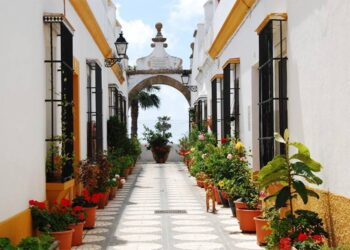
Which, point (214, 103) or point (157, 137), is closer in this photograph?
point (214, 103)

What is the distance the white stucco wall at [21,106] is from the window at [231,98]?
587cm

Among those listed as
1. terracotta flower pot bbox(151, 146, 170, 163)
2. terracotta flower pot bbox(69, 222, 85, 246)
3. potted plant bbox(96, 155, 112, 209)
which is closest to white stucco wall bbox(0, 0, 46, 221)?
terracotta flower pot bbox(69, 222, 85, 246)

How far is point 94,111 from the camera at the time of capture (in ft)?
48.8

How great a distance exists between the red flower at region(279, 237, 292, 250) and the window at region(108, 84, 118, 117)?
1436 centimetres

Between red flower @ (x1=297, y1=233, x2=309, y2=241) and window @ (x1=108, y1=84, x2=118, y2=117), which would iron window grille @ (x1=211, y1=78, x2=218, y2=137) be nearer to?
window @ (x1=108, y1=84, x2=118, y2=117)

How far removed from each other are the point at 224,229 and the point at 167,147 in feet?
66.7

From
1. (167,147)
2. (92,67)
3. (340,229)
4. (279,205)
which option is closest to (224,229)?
(279,205)

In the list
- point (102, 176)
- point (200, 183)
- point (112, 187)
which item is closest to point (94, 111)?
point (112, 187)

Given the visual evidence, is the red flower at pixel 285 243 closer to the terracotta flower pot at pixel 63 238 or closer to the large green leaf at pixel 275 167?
the large green leaf at pixel 275 167

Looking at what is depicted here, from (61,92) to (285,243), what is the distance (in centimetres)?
438

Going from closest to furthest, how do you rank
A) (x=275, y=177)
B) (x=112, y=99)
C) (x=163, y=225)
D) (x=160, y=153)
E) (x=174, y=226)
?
(x=275, y=177) → (x=174, y=226) → (x=163, y=225) → (x=112, y=99) → (x=160, y=153)

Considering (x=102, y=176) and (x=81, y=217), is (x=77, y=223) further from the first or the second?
(x=102, y=176)

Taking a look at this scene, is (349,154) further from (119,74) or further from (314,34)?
(119,74)

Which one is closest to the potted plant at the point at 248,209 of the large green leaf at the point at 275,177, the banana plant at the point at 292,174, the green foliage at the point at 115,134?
the banana plant at the point at 292,174
